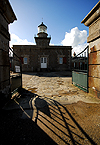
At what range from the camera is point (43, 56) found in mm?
15891

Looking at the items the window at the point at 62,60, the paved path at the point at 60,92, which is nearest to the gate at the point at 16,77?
the paved path at the point at 60,92

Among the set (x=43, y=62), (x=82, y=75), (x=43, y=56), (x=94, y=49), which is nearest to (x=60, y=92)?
(x=82, y=75)

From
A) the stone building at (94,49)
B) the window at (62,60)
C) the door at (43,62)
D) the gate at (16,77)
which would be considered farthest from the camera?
the window at (62,60)

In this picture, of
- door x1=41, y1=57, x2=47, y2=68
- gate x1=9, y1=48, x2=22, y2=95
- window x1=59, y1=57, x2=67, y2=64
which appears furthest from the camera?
window x1=59, y1=57, x2=67, y2=64

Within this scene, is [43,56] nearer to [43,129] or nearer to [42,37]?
[42,37]

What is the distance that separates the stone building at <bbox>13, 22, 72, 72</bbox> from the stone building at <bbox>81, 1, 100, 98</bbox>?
1231 centimetres

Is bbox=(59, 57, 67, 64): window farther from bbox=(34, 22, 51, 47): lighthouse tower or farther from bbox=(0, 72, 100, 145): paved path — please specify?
bbox=(0, 72, 100, 145): paved path

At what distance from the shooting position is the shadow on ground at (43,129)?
4.36 feet

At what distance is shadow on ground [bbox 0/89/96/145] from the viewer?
133 cm

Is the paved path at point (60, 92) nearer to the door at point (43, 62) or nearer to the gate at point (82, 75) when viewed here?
the gate at point (82, 75)

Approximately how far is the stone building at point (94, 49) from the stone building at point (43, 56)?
12.3 meters

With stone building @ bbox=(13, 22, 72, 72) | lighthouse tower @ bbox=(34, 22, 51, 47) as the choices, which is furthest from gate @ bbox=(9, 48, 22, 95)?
lighthouse tower @ bbox=(34, 22, 51, 47)

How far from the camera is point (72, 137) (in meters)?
1.39

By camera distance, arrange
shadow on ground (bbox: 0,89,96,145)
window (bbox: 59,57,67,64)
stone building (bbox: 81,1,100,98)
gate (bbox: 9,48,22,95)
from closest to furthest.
A: shadow on ground (bbox: 0,89,96,145)
stone building (bbox: 81,1,100,98)
gate (bbox: 9,48,22,95)
window (bbox: 59,57,67,64)
